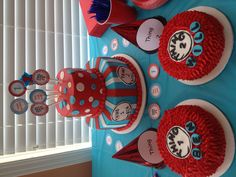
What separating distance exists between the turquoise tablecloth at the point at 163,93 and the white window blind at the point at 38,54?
11 centimetres

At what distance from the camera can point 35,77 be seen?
2.56 feet

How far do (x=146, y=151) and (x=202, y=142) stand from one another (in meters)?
0.26

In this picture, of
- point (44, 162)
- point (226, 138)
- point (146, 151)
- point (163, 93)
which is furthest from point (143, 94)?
point (44, 162)

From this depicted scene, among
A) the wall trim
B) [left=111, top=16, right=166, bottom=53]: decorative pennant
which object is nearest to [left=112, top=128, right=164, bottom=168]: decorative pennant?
[left=111, top=16, right=166, bottom=53]: decorative pennant

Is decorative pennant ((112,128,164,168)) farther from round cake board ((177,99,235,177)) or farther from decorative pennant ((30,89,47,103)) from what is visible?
decorative pennant ((30,89,47,103))

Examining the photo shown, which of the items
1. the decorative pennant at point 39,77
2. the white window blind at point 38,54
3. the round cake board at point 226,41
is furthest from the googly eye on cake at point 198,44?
the white window blind at point 38,54

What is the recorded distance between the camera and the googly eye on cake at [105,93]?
0.77 meters

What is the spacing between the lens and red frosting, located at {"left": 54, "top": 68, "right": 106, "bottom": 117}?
29.9 inches

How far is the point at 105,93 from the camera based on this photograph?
0.81 meters

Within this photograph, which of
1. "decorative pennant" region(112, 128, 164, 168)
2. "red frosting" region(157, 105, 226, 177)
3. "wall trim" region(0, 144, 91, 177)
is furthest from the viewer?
"wall trim" region(0, 144, 91, 177)

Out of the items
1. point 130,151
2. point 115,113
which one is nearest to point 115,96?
point 115,113

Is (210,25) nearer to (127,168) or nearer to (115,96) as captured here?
(115,96)

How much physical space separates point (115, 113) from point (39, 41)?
1.84ft

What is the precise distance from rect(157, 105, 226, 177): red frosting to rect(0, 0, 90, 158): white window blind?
652 millimetres
